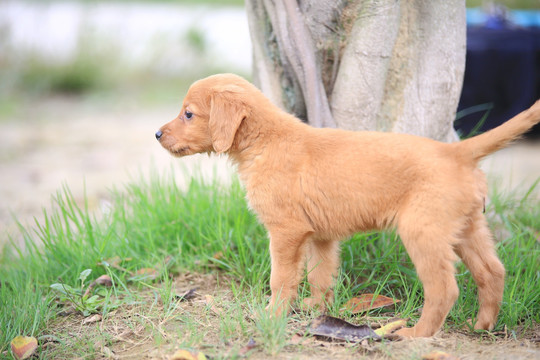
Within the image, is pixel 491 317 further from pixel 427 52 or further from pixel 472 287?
pixel 427 52

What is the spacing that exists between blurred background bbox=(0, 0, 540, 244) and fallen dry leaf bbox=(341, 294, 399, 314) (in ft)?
5.54

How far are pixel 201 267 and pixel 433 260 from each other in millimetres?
1668

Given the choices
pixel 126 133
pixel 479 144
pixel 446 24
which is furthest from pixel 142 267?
pixel 126 133

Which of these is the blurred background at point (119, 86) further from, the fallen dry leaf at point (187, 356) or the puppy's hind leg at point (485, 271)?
the fallen dry leaf at point (187, 356)

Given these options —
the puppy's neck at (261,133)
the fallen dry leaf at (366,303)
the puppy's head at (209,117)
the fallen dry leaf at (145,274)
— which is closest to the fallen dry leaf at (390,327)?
the fallen dry leaf at (366,303)

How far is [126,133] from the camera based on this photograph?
827cm

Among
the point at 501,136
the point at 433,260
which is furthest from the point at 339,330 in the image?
the point at 501,136

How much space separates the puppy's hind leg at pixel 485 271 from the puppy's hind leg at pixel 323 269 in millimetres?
718

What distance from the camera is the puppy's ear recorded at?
3127 millimetres

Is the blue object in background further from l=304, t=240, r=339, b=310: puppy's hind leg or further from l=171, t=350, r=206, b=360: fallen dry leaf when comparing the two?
l=171, t=350, r=206, b=360: fallen dry leaf

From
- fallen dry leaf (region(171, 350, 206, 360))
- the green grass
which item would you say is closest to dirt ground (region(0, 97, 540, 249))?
the green grass

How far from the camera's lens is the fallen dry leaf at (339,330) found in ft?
9.51

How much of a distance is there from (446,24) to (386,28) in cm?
44

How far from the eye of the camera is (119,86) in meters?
10.6
